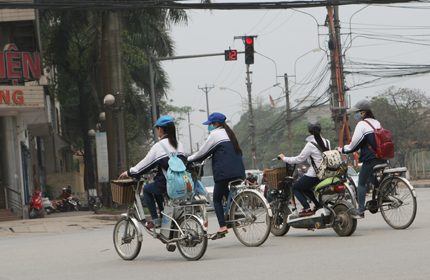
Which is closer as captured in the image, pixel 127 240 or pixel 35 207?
pixel 127 240

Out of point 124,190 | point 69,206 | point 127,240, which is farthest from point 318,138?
point 69,206

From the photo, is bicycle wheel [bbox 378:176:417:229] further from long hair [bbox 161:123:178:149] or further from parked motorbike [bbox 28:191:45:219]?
parked motorbike [bbox 28:191:45:219]

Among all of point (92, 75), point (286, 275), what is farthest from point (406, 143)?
point (286, 275)

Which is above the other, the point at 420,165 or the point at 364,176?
the point at 364,176

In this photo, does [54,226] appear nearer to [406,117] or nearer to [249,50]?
[249,50]

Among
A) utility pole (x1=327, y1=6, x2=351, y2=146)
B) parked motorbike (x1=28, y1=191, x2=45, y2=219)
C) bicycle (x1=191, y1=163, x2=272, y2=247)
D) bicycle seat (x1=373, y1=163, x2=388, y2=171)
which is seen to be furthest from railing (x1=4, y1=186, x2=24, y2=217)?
bicycle seat (x1=373, y1=163, x2=388, y2=171)

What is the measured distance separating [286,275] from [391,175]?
4.03 meters

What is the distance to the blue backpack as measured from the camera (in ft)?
25.5

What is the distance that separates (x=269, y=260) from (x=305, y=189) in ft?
8.38

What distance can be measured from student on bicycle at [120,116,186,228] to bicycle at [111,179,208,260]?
131 mm

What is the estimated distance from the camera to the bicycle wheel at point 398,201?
31.0 feet

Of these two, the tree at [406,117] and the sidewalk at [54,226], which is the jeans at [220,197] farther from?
the tree at [406,117]

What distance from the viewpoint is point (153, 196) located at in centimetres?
824

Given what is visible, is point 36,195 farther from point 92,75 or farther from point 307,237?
point 307,237
